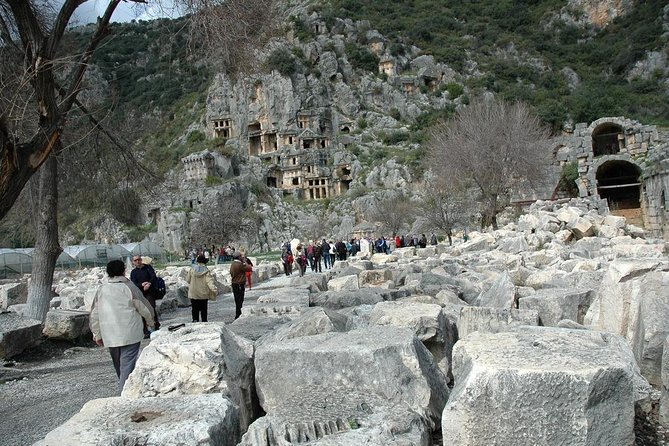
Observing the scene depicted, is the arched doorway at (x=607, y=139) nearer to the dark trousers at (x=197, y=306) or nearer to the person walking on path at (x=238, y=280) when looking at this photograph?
the person walking on path at (x=238, y=280)

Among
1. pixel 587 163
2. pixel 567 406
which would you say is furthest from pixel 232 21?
pixel 587 163

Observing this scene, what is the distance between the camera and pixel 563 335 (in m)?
3.30

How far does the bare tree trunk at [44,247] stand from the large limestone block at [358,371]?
23.0ft

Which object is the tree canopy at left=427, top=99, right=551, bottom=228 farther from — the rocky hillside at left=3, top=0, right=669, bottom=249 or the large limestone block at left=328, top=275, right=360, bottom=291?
the rocky hillside at left=3, top=0, right=669, bottom=249

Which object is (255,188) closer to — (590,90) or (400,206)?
(400,206)

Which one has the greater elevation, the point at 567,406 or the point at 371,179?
the point at 371,179

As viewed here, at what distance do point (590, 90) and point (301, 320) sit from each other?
240ft

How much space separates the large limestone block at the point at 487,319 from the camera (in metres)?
4.68

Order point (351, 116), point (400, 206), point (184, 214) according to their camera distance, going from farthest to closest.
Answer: point (351, 116) < point (184, 214) < point (400, 206)

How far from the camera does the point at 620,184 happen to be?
33.8 metres

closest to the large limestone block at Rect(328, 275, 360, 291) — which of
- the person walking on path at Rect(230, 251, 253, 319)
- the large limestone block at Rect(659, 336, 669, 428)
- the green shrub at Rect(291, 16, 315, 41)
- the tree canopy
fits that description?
the person walking on path at Rect(230, 251, 253, 319)

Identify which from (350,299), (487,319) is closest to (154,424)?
Answer: (487,319)

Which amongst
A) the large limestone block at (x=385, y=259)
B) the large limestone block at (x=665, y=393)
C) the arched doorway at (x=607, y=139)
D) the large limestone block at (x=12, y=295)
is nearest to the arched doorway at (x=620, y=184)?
the arched doorway at (x=607, y=139)

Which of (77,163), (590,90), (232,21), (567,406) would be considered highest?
(590,90)
